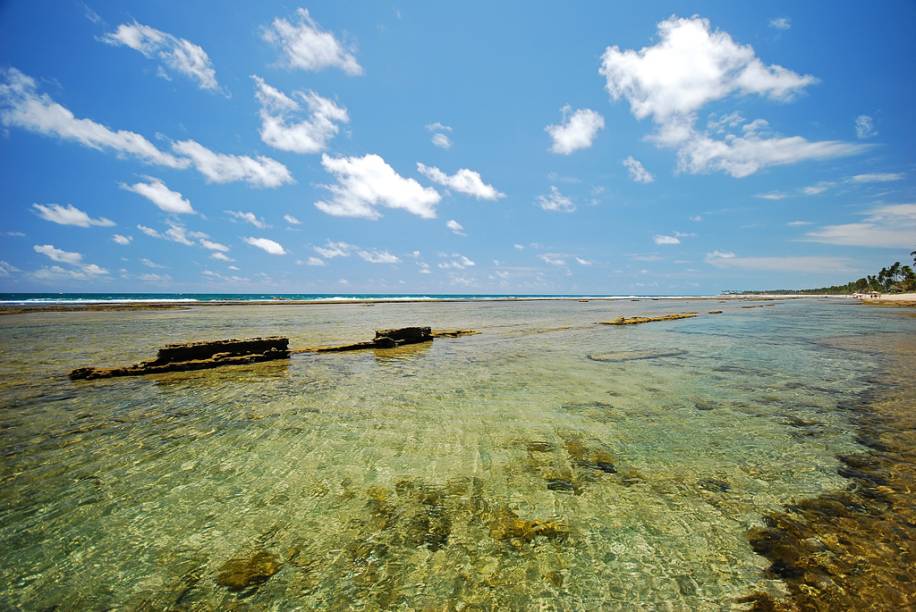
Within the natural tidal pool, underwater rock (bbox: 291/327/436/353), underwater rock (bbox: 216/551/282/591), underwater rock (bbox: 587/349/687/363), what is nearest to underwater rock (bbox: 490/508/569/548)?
the natural tidal pool

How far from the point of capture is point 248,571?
3473 millimetres

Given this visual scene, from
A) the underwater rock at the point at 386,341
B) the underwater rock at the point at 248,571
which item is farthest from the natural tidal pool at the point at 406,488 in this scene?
the underwater rock at the point at 386,341

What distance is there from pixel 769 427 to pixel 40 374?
20.2 metres

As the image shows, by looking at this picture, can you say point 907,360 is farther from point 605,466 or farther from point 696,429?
point 605,466

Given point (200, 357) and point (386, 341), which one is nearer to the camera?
point (200, 357)

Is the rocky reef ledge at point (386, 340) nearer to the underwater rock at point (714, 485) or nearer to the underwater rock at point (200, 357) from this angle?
the underwater rock at point (200, 357)

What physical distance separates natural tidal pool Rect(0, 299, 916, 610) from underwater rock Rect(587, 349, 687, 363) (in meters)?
3.98

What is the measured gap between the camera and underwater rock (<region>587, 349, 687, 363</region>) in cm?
1476

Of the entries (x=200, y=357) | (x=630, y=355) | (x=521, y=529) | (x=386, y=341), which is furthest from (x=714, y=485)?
(x=200, y=357)

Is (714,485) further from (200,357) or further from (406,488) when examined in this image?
(200,357)

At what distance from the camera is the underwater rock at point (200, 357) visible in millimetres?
11539

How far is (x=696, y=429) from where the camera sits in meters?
7.05

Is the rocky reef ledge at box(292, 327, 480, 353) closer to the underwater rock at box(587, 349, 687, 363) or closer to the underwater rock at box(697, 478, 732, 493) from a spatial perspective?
the underwater rock at box(587, 349, 687, 363)

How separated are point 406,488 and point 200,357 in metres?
12.6
